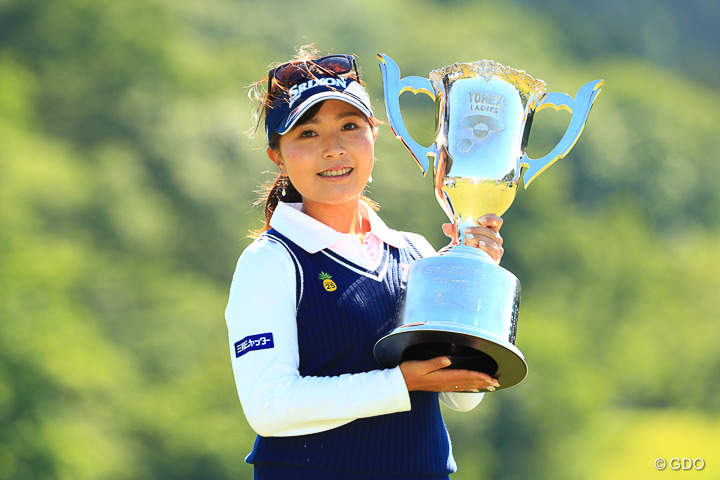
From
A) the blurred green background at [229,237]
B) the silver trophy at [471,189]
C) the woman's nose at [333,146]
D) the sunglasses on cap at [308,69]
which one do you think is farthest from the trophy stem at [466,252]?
the blurred green background at [229,237]

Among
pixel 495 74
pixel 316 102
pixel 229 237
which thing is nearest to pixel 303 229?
pixel 316 102

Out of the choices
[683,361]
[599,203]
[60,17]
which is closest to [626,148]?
[599,203]

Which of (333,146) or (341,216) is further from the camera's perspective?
(341,216)

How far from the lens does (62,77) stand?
1261 inches

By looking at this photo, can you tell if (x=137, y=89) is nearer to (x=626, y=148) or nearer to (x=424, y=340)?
(x=626, y=148)

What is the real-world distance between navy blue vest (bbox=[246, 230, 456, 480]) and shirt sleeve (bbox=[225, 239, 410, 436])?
45mm

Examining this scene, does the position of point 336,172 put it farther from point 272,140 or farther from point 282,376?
point 282,376

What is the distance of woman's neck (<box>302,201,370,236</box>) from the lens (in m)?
2.10

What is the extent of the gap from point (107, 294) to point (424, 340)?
2274 centimetres

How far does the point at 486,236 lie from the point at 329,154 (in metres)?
0.33

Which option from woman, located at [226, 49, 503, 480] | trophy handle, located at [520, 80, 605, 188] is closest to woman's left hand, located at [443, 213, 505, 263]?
woman, located at [226, 49, 503, 480]

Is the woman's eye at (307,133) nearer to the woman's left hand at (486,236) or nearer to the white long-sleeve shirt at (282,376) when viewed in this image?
the white long-sleeve shirt at (282,376)

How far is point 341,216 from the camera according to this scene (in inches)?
83.4

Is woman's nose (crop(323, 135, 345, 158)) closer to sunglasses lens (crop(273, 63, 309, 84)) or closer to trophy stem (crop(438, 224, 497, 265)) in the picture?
sunglasses lens (crop(273, 63, 309, 84))
